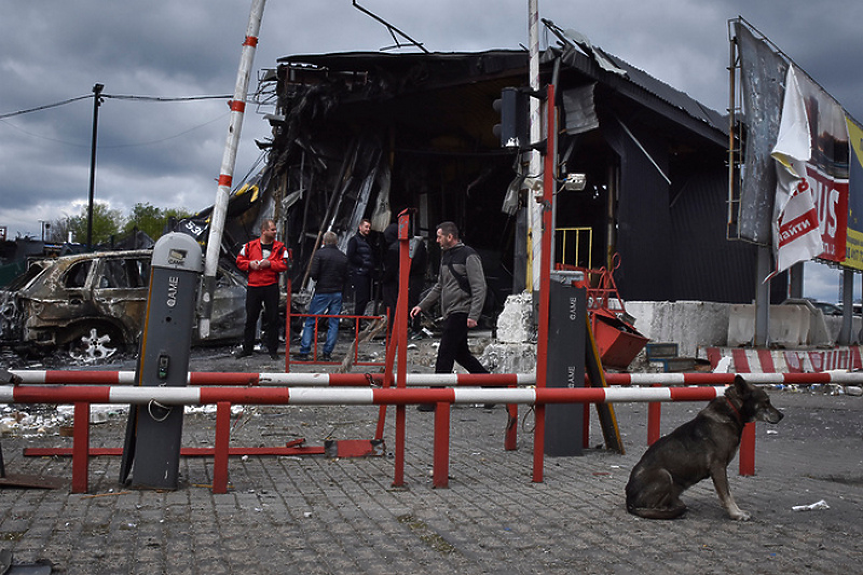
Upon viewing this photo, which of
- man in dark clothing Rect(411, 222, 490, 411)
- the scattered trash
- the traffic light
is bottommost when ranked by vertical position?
the scattered trash

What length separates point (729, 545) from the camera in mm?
3639

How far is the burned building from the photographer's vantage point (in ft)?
50.2

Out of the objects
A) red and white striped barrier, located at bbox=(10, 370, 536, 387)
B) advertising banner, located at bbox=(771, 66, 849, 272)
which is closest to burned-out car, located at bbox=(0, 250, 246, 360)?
red and white striped barrier, located at bbox=(10, 370, 536, 387)

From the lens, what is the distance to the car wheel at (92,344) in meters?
12.2

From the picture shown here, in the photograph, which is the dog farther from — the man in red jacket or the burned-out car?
the burned-out car

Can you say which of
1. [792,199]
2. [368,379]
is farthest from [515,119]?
[792,199]

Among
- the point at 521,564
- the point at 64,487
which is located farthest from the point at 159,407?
the point at 521,564

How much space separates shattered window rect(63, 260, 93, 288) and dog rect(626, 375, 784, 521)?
10803 mm

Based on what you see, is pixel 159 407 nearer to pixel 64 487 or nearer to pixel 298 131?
pixel 64 487

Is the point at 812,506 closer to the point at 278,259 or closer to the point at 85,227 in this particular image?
the point at 278,259

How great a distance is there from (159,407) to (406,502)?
1.56 meters

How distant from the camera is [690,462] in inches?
163

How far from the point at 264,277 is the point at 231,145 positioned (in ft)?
6.89

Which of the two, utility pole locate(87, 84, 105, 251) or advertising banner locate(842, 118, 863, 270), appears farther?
utility pole locate(87, 84, 105, 251)
